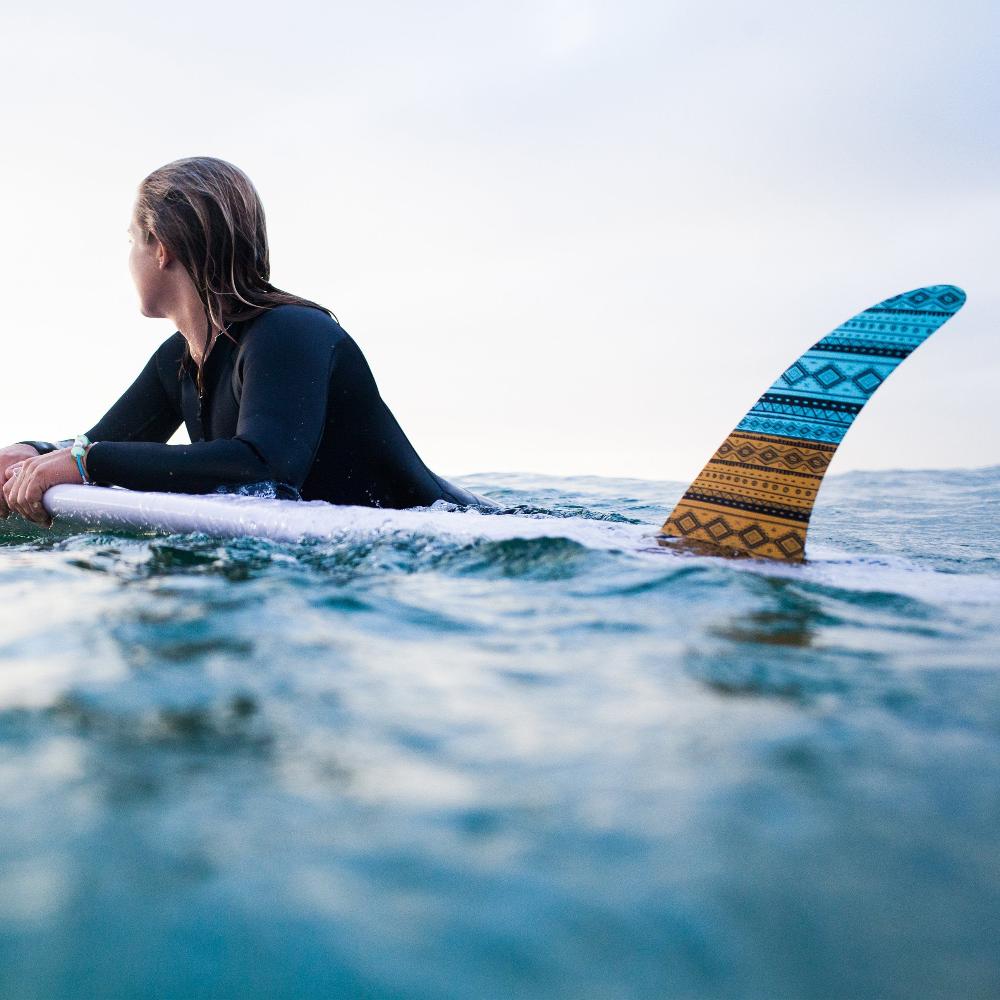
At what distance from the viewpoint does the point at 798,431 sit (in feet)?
8.24

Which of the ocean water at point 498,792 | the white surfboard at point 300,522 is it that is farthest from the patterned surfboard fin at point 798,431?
the ocean water at point 498,792

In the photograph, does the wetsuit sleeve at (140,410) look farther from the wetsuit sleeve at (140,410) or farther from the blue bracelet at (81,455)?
the blue bracelet at (81,455)

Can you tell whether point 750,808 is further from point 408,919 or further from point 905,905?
point 408,919

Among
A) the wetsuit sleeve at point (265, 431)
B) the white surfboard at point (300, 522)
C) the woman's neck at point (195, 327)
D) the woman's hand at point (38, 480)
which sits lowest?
the white surfboard at point (300, 522)

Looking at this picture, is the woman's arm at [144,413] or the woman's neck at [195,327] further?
the woman's arm at [144,413]

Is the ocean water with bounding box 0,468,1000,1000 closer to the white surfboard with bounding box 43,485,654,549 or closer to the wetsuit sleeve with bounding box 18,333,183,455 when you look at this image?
the white surfboard with bounding box 43,485,654,549

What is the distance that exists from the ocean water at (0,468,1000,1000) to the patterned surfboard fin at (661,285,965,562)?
342mm

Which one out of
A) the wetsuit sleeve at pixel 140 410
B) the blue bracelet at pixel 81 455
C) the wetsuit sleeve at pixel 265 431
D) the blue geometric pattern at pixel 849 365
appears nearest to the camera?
the blue geometric pattern at pixel 849 365

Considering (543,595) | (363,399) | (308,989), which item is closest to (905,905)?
(308,989)

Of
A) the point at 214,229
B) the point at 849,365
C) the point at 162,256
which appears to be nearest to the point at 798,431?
the point at 849,365

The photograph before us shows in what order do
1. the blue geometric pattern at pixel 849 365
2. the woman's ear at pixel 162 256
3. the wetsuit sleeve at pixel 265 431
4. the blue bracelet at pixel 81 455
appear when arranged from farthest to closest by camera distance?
1. the woman's ear at pixel 162 256
2. the blue bracelet at pixel 81 455
3. the wetsuit sleeve at pixel 265 431
4. the blue geometric pattern at pixel 849 365

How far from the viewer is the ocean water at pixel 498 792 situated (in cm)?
91

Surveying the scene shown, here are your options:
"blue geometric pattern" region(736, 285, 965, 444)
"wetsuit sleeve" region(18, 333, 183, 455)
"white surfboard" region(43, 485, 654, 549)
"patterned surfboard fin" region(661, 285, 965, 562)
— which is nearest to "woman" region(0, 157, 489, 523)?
"white surfboard" region(43, 485, 654, 549)

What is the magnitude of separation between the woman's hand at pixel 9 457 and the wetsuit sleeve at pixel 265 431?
1.70 ft
